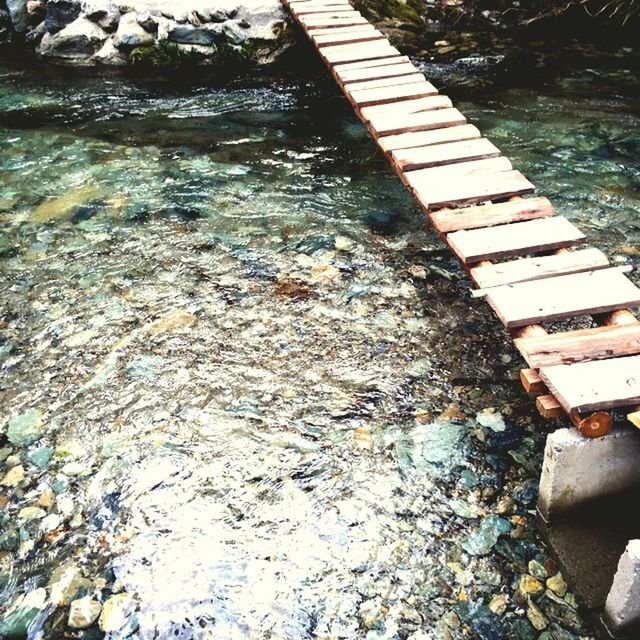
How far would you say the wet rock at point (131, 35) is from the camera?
7273 millimetres

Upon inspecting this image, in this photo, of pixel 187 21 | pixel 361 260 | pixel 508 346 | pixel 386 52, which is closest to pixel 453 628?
pixel 508 346

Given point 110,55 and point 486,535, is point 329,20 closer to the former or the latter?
point 110,55

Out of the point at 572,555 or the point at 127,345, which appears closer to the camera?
the point at 572,555

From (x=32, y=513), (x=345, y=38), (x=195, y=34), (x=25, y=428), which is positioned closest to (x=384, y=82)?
(x=345, y=38)

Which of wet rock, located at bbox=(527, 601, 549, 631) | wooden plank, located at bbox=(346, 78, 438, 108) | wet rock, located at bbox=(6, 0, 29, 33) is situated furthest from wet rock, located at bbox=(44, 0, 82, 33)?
wet rock, located at bbox=(527, 601, 549, 631)

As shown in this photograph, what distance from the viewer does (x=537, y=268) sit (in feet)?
10.7

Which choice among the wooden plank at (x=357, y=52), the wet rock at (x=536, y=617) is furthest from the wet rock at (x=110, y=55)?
the wet rock at (x=536, y=617)

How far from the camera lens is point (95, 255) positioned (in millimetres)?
4625

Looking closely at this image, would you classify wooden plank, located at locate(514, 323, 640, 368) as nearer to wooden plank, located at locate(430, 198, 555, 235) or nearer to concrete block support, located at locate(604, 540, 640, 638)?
concrete block support, located at locate(604, 540, 640, 638)

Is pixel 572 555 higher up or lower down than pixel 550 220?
lower down

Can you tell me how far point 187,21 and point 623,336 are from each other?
6063 millimetres

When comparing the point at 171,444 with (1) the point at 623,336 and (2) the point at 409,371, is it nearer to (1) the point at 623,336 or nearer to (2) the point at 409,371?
(2) the point at 409,371

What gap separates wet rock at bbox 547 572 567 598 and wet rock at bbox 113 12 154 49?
669 centimetres

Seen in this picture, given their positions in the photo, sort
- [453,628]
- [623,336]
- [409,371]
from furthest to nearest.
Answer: [409,371] < [623,336] < [453,628]
